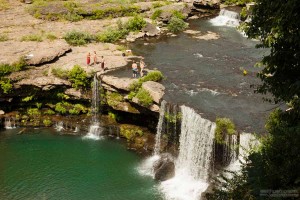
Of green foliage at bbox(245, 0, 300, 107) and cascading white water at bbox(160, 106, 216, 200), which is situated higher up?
green foliage at bbox(245, 0, 300, 107)

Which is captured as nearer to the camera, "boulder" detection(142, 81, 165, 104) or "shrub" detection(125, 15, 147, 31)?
"boulder" detection(142, 81, 165, 104)

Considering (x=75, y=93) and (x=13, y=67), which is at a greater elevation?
(x=13, y=67)

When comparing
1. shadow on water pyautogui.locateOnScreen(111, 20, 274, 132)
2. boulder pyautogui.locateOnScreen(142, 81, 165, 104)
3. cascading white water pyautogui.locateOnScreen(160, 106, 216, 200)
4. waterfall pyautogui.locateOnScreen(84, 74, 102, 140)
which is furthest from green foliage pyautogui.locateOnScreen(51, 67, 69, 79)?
cascading white water pyautogui.locateOnScreen(160, 106, 216, 200)

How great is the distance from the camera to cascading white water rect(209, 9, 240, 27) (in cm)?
5966

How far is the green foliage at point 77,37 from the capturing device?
48500mm

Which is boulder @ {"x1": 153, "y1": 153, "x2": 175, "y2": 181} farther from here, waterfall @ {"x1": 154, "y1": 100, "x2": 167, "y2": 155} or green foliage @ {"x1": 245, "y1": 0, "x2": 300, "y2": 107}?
green foliage @ {"x1": 245, "y1": 0, "x2": 300, "y2": 107}

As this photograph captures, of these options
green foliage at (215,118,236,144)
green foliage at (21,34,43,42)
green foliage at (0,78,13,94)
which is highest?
green foliage at (21,34,43,42)

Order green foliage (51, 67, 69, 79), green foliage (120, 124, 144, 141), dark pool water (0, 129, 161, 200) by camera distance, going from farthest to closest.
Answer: green foliage (51, 67, 69, 79)
green foliage (120, 124, 144, 141)
dark pool water (0, 129, 161, 200)

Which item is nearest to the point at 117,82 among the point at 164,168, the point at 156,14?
the point at 164,168

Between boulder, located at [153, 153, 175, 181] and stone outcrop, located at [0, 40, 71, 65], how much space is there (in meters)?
17.3

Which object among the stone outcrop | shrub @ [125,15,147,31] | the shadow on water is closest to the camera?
the shadow on water

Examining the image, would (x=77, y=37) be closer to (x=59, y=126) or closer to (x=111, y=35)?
(x=111, y=35)

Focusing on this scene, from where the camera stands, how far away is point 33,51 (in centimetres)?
4309

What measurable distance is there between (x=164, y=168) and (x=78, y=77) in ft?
42.4
